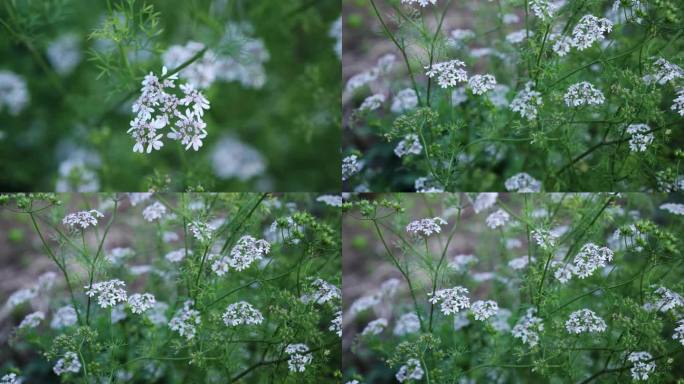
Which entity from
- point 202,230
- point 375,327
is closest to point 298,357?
point 375,327

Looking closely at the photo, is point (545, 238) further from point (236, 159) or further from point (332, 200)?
point (236, 159)

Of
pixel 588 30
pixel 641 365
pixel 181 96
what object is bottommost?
pixel 641 365

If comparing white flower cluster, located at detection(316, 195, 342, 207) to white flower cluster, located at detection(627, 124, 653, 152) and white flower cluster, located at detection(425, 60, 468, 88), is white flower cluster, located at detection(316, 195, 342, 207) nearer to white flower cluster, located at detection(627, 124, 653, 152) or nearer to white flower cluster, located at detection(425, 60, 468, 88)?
white flower cluster, located at detection(425, 60, 468, 88)

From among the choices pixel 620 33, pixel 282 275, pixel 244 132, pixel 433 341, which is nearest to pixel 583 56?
pixel 620 33

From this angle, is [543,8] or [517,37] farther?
[517,37]

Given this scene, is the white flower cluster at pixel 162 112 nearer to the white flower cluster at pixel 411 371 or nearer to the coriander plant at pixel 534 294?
the coriander plant at pixel 534 294

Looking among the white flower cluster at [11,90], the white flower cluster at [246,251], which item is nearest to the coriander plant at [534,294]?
the white flower cluster at [246,251]

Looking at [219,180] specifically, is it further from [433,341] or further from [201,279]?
[433,341]
